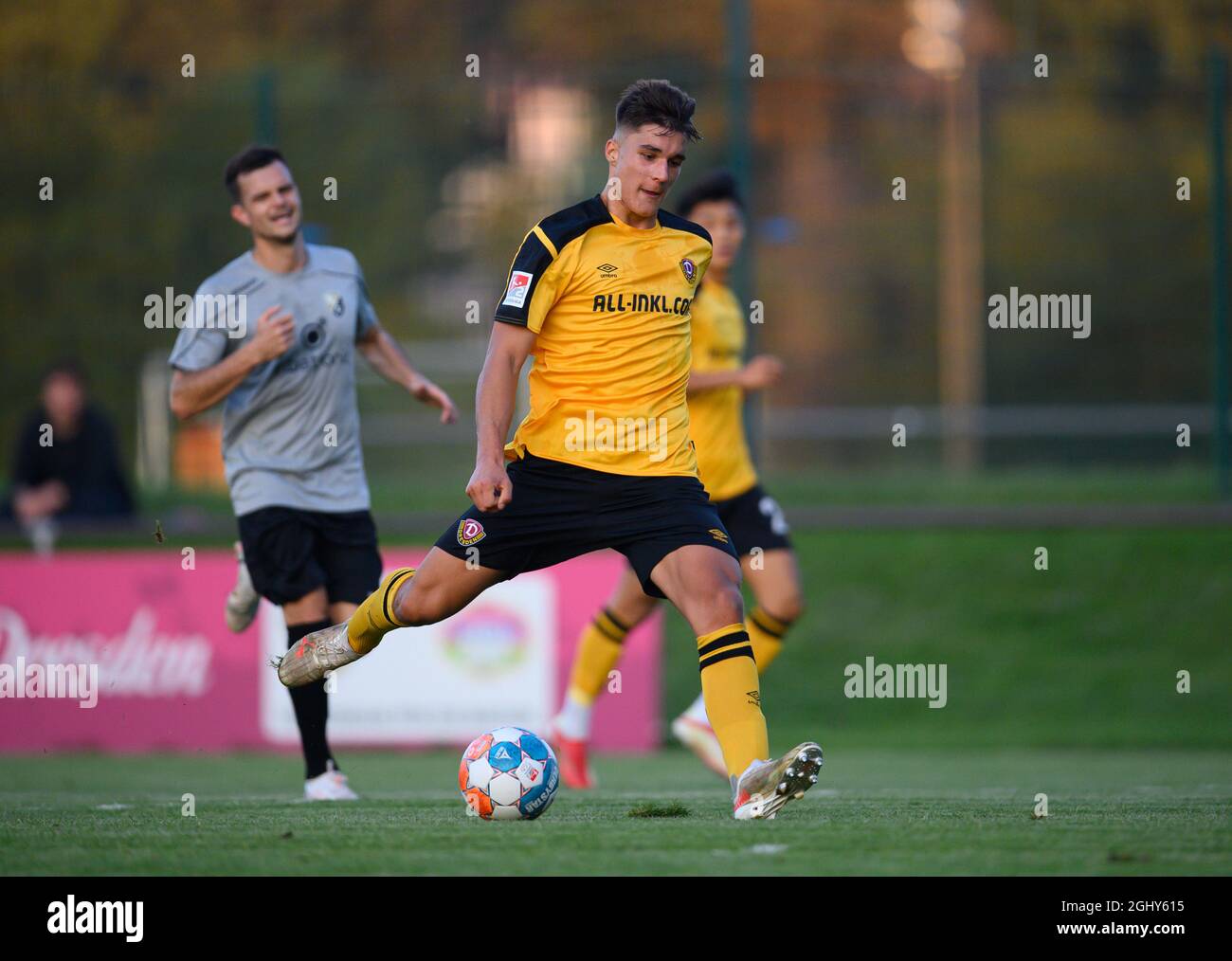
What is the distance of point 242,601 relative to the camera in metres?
7.67

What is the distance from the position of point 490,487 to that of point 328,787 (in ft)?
7.07

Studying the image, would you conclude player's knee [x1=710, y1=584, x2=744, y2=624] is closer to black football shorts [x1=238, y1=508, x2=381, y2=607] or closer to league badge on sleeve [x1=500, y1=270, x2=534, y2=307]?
league badge on sleeve [x1=500, y1=270, x2=534, y2=307]

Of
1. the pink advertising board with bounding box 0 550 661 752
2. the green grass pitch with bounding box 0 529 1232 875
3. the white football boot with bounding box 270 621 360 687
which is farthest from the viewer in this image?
the pink advertising board with bounding box 0 550 661 752

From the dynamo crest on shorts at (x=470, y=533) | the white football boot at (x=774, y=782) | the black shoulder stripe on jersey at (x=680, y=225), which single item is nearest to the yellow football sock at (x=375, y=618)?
the dynamo crest on shorts at (x=470, y=533)

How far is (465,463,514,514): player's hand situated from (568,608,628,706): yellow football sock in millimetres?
3251

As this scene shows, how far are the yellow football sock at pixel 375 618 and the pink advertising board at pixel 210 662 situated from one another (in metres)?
5.33

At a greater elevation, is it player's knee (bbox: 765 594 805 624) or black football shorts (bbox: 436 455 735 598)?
black football shorts (bbox: 436 455 735 598)

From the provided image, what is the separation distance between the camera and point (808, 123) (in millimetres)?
16500

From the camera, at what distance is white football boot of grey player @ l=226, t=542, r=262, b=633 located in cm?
754

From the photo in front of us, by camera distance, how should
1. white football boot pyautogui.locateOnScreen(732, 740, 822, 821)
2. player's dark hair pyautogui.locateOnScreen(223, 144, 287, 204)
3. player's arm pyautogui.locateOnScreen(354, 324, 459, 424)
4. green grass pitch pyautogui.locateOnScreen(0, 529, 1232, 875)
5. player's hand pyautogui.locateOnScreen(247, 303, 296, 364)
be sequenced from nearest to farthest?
1. green grass pitch pyautogui.locateOnScreen(0, 529, 1232, 875)
2. white football boot pyautogui.locateOnScreen(732, 740, 822, 821)
3. player's hand pyautogui.locateOnScreen(247, 303, 296, 364)
4. player's dark hair pyautogui.locateOnScreen(223, 144, 287, 204)
5. player's arm pyautogui.locateOnScreen(354, 324, 459, 424)

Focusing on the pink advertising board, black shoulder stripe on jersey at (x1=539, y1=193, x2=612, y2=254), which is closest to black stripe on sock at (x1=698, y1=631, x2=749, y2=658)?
black shoulder stripe on jersey at (x1=539, y1=193, x2=612, y2=254)

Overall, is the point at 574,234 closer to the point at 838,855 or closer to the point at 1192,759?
the point at 838,855

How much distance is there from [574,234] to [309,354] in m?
1.93

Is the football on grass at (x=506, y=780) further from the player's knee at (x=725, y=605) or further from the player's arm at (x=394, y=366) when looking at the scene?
the player's arm at (x=394, y=366)
